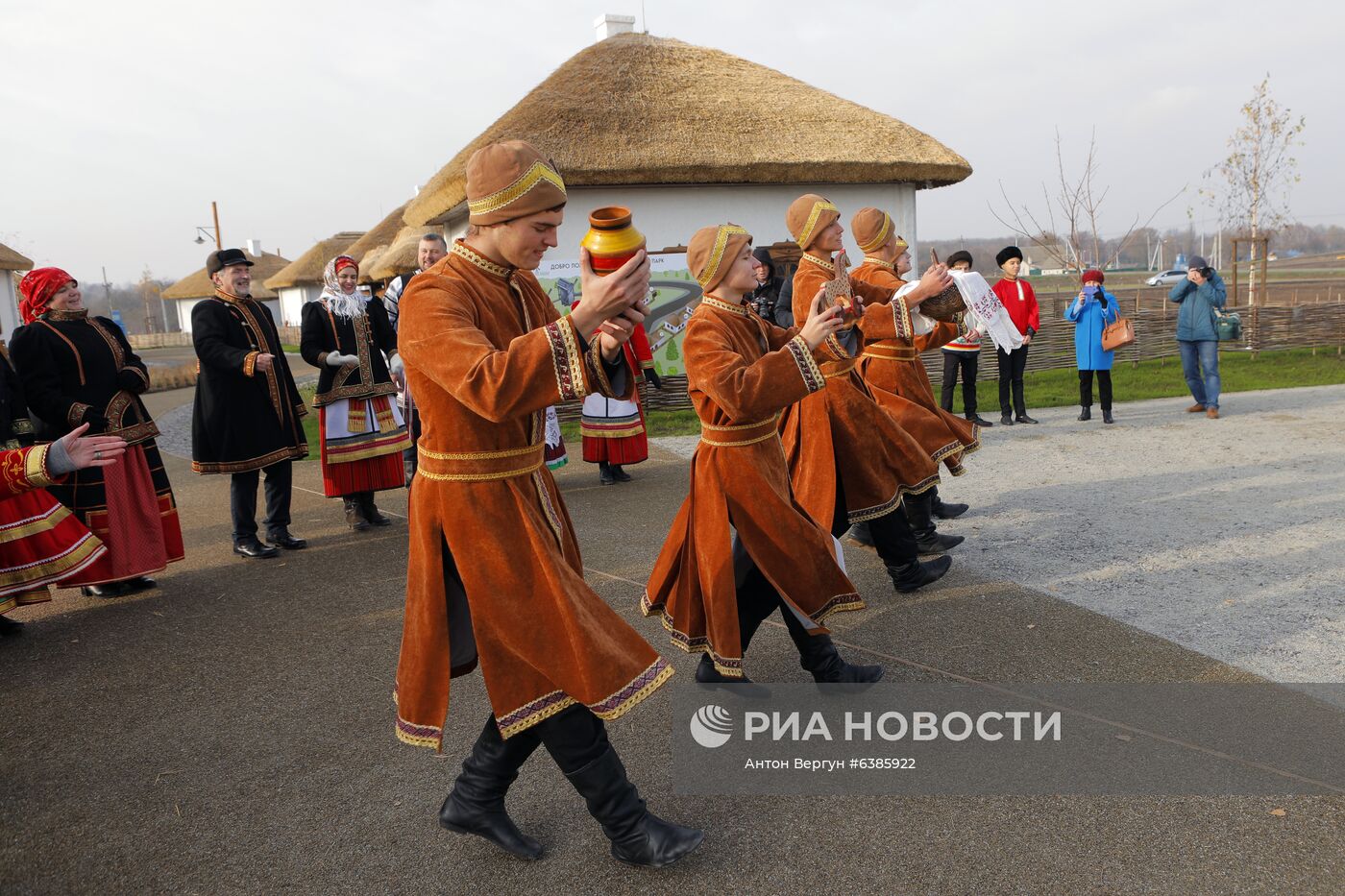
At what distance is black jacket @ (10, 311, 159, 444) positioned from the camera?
16.4ft

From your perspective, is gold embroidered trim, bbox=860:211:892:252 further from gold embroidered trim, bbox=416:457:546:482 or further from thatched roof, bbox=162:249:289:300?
thatched roof, bbox=162:249:289:300

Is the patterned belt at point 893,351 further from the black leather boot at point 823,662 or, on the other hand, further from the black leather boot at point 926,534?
the black leather boot at point 823,662

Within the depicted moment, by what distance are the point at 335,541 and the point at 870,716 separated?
4.19 meters

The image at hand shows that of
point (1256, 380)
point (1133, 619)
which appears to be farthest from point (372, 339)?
point (1256, 380)

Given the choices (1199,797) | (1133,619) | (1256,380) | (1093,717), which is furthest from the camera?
(1256,380)

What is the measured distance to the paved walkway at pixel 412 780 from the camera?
2477 millimetres

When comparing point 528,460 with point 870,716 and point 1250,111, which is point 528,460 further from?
point 1250,111

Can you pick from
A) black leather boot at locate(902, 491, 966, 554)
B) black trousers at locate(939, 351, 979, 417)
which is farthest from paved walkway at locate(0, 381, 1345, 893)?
black trousers at locate(939, 351, 979, 417)

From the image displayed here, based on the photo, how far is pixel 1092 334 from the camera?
9.57 metres

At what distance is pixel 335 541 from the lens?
629 cm

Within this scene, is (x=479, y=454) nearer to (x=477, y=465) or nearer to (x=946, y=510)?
(x=477, y=465)

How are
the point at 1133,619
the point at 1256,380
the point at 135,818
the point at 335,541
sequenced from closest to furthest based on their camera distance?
the point at 135,818
the point at 1133,619
the point at 335,541
the point at 1256,380

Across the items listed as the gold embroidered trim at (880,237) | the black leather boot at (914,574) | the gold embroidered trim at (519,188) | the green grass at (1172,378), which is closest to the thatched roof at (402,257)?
the green grass at (1172,378)

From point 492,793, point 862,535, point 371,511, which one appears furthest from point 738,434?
point 371,511
